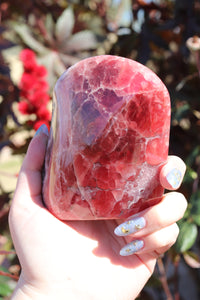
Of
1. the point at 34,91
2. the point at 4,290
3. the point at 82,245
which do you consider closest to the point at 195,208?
the point at 82,245

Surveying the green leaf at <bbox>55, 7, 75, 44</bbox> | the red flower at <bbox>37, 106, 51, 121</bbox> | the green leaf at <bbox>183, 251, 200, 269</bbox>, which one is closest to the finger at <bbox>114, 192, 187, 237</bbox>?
the green leaf at <bbox>183, 251, 200, 269</bbox>

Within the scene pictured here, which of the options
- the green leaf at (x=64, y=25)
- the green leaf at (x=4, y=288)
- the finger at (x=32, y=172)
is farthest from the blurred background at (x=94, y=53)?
the finger at (x=32, y=172)

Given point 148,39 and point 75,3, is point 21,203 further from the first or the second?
point 75,3

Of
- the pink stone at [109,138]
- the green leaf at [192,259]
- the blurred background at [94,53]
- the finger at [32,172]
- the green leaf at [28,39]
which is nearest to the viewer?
the pink stone at [109,138]

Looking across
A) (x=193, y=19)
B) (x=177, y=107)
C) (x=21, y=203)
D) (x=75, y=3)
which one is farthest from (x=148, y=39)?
(x=21, y=203)

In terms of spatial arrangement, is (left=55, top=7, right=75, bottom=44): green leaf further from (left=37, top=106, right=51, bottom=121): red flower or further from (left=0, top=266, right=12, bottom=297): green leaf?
(left=0, top=266, right=12, bottom=297): green leaf

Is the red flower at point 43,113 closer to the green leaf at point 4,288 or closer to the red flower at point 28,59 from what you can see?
the red flower at point 28,59
